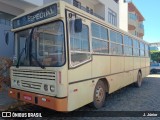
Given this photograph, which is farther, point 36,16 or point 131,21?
point 131,21

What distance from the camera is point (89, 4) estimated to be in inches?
821

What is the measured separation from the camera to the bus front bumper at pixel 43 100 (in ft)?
16.0

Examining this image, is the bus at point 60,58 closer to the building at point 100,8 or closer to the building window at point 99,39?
the building window at point 99,39

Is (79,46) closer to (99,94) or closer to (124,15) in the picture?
(99,94)

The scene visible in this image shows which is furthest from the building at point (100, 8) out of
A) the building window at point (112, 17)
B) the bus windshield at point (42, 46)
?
the bus windshield at point (42, 46)

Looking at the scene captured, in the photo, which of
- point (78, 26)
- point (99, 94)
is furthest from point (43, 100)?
point (99, 94)

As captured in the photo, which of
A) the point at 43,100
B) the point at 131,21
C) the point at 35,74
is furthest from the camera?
the point at 131,21

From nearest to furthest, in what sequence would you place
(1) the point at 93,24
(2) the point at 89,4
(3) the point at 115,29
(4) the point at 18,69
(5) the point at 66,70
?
(5) the point at 66,70 < (4) the point at 18,69 < (1) the point at 93,24 < (3) the point at 115,29 < (2) the point at 89,4

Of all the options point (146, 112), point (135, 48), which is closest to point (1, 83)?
point (146, 112)

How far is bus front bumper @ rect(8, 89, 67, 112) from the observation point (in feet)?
16.0

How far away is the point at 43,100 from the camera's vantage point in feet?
17.0

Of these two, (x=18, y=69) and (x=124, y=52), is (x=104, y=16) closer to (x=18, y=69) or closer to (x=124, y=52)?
(x=124, y=52)

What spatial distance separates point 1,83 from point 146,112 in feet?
20.3

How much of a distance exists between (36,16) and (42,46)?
859 mm
